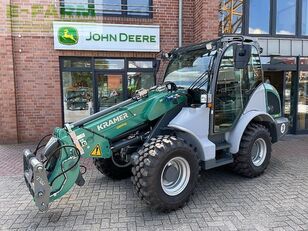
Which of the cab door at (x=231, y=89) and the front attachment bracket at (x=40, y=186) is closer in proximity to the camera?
the front attachment bracket at (x=40, y=186)

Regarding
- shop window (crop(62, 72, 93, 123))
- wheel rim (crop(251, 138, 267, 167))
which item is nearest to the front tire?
wheel rim (crop(251, 138, 267, 167))

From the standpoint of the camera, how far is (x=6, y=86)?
24.4 ft

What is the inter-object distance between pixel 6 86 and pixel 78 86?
183cm

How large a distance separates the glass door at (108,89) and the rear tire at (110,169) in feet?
11.5

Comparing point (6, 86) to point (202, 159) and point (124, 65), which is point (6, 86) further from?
point (202, 159)

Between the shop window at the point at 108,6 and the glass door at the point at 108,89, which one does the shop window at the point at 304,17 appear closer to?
the shop window at the point at 108,6

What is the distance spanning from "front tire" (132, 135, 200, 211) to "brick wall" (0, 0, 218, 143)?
4420mm

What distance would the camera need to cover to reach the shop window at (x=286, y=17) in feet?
27.5

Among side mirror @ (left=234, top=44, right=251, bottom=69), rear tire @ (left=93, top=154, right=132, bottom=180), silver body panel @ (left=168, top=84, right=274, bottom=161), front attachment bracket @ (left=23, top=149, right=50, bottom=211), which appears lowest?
rear tire @ (left=93, top=154, right=132, bottom=180)

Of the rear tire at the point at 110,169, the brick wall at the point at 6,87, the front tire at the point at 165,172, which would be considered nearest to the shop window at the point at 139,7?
the brick wall at the point at 6,87

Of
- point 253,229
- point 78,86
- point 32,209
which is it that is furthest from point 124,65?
point 253,229

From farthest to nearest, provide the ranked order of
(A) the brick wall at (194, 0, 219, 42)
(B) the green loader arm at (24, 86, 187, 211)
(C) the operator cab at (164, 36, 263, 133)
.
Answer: (A) the brick wall at (194, 0, 219, 42) → (C) the operator cab at (164, 36, 263, 133) → (B) the green loader arm at (24, 86, 187, 211)

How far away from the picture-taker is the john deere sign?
751 cm

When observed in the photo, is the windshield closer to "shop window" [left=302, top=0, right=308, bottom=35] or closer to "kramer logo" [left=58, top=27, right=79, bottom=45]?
"kramer logo" [left=58, top=27, right=79, bottom=45]
